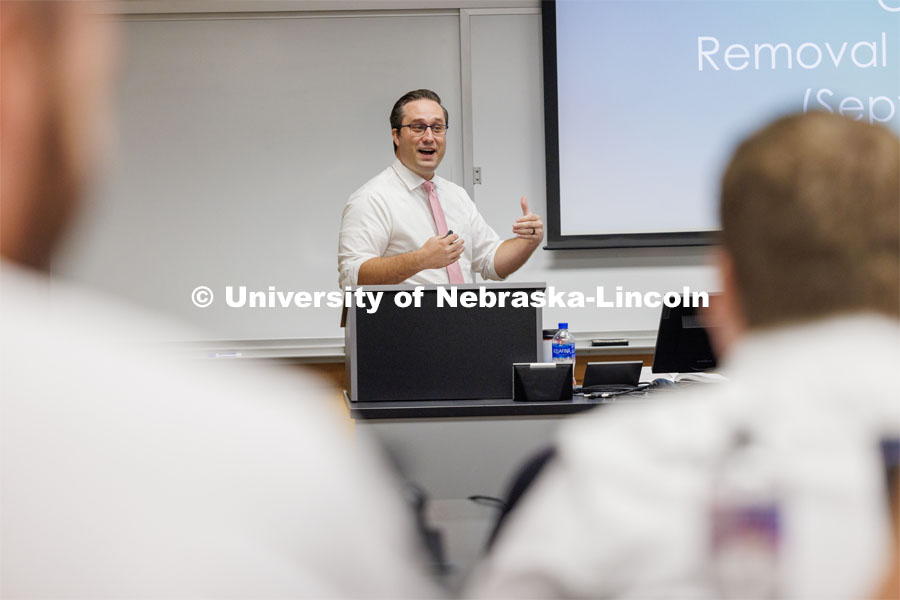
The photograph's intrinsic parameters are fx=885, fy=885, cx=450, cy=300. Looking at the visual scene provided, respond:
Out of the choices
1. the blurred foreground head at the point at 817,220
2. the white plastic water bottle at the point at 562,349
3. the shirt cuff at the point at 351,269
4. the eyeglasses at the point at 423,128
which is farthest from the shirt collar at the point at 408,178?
the blurred foreground head at the point at 817,220

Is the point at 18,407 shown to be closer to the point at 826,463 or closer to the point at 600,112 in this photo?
the point at 826,463

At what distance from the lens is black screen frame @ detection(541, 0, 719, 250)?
4.66 meters

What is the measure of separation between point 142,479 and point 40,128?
16cm

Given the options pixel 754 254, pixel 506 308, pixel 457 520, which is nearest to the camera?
pixel 754 254

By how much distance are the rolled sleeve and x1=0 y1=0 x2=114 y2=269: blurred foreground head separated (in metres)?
3.13

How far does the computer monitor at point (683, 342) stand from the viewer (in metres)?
2.98


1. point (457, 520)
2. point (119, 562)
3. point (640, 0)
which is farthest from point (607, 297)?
point (119, 562)

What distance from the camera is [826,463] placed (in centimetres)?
61

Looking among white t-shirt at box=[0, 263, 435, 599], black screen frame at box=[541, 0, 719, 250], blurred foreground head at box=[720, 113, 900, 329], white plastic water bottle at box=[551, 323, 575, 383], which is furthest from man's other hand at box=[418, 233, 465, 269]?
white t-shirt at box=[0, 263, 435, 599]

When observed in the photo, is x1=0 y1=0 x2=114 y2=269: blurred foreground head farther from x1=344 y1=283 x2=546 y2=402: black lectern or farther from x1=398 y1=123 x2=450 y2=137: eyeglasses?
x1=398 y1=123 x2=450 y2=137: eyeglasses

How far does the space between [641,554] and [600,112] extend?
429 cm

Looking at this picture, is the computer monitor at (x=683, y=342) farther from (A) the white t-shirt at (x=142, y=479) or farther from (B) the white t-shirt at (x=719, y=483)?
(A) the white t-shirt at (x=142, y=479)

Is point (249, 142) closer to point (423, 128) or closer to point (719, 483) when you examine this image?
point (423, 128)

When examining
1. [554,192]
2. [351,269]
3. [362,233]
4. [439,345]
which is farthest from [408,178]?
[439,345]
